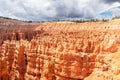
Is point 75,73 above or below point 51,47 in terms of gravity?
below

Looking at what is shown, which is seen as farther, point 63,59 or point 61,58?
point 61,58

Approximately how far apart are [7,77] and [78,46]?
1645 centimetres

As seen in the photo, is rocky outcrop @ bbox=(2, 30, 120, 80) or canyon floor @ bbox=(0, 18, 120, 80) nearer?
canyon floor @ bbox=(0, 18, 120, 80)

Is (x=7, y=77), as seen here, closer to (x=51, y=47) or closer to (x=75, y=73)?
(x=51, y=47)

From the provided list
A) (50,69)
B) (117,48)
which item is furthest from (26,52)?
(117,48)

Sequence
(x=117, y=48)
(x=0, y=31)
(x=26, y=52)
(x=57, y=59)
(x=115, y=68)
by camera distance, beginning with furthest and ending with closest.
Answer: (x=0, y=31) < (x=26, y=52) < (x=57, y=59) < (x=117, y=48) < (x=115, y=68)

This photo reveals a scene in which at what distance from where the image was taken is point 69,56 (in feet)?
117

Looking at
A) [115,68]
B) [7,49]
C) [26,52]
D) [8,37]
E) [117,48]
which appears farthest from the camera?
[8,37]

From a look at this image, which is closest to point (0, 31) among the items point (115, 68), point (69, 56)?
point (69, 56)

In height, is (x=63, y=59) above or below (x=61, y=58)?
below

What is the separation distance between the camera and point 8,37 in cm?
7394

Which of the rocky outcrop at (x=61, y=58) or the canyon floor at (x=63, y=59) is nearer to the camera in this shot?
the canyon floor at (x=63, y=59)

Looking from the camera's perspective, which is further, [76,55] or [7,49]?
[7,49]

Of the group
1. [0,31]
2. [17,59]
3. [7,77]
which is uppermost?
[0,31]
